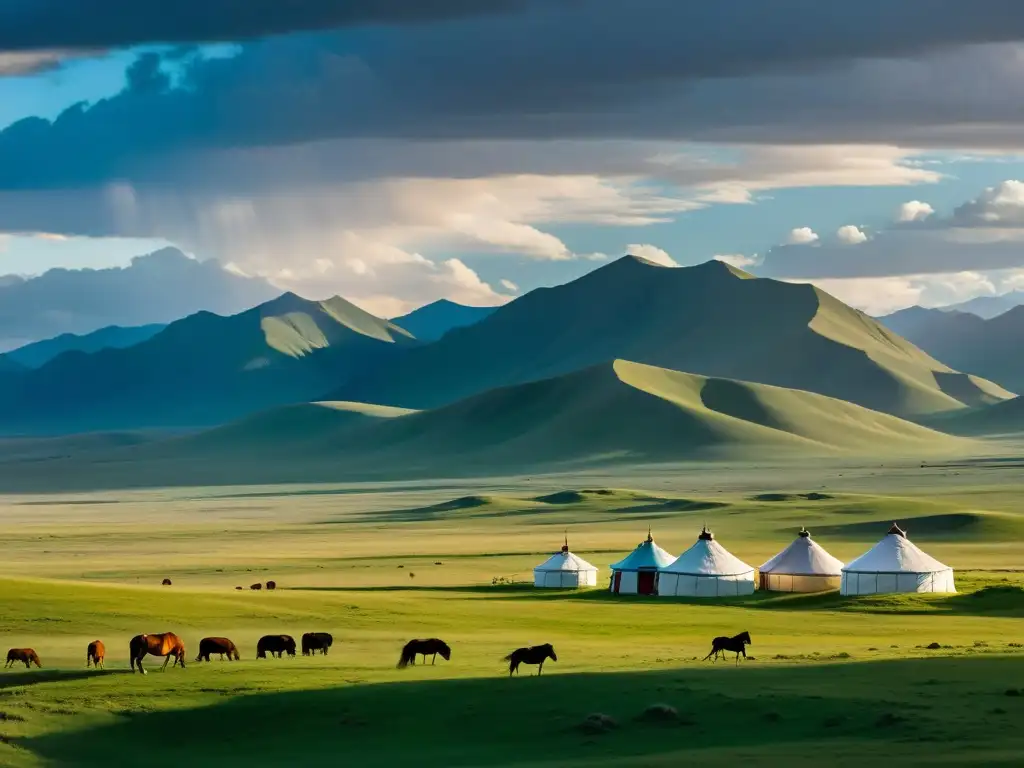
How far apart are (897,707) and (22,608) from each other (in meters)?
31.1

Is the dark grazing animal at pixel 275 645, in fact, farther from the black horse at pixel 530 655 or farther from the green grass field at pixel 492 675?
the black horse at pixel 530 655

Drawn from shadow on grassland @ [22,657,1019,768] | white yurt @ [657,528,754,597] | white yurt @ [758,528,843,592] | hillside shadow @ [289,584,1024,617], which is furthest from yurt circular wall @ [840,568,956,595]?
shadow on grassland @ [22,657,1019,768]

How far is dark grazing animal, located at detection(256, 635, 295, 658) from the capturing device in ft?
149

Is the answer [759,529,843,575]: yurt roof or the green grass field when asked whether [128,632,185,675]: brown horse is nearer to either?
the green grass field

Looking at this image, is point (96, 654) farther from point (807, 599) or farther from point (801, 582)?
point (801, 582)

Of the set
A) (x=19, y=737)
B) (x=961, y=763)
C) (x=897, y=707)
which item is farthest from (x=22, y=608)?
(x=961, y=763)

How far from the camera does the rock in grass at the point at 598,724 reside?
33.9m

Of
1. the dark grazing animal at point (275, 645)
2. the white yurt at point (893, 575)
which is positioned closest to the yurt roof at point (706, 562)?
the white yurt at point (893, 575)

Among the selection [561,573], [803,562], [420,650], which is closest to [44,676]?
[420,650]

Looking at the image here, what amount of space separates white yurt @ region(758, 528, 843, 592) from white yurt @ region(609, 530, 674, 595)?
4.58m

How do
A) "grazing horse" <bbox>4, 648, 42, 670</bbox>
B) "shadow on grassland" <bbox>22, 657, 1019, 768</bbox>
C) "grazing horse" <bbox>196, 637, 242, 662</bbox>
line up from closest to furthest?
1. "shadow on grassland" <bbox>22, 657, 1019, 768</bbox>
2. "grazing horse" <bbox>4, 648, 42, 670</bbox>
3. "grazing horse" <bbox>196, 637, 242, 662</bbox>

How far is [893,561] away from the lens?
250 ft

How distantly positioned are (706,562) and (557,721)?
43.6 metres

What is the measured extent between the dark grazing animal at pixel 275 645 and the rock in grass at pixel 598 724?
43.2 feet
